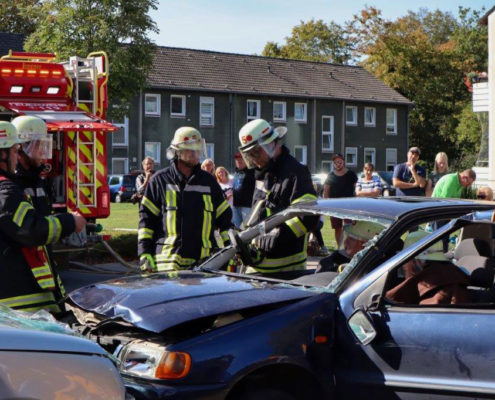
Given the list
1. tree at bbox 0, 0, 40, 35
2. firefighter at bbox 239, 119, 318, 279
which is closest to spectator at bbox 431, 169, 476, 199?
firefighter at bbox 239, 119, 318, 279

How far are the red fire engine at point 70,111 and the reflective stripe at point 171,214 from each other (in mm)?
4513

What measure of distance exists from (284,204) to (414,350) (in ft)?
6.38

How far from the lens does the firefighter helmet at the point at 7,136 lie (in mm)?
4859

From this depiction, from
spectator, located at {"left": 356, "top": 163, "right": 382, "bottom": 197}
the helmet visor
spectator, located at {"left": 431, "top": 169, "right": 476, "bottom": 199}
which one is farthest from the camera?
spectator, located at {"left": 356, "top": 163, "right": 382, "bottom": 197}

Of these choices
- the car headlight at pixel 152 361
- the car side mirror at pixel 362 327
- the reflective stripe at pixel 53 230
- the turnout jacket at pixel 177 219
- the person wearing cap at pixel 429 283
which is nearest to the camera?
the car headlight at pixel 152 361

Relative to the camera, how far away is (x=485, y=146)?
110ft

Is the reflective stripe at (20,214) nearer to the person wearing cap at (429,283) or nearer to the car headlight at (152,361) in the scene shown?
the car headlight at (152,361)

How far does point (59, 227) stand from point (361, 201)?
1737mm

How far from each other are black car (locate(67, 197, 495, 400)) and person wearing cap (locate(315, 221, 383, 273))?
177 mm

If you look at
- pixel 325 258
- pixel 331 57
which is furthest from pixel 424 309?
pixel 331 57

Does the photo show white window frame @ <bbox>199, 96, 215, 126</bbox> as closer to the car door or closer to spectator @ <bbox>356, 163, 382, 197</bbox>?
spectator @ <bbox>356, 163, 382, 197</bbox>

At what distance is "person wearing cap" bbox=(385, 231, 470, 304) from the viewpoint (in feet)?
14.9

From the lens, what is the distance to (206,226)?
20.0ft

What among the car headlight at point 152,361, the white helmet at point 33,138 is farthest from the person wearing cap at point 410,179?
the car headlight at point 152,361
